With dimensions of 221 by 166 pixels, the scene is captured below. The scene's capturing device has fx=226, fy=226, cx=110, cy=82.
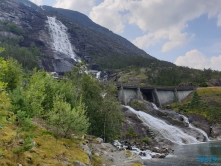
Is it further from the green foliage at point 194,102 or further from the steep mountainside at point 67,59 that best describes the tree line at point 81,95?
the steep mountainside at point 67,59

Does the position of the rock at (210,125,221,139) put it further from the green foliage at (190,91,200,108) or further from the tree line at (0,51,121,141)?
the tree line at (0,51,121,141)

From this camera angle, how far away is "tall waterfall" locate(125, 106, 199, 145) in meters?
54.0

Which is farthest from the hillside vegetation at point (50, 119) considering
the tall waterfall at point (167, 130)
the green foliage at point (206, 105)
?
the green foliage at point (206, 105)

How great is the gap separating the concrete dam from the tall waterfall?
17.4 meters

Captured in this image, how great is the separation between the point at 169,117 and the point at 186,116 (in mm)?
8651

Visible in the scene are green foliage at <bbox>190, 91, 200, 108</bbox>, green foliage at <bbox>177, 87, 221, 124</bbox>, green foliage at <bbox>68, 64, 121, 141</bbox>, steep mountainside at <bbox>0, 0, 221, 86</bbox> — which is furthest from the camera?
steep mountainside at <bbox>0, 0, 221, 86</bbox>

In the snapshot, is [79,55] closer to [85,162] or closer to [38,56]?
[38,56]

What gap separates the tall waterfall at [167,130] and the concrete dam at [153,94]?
1741 centimetres

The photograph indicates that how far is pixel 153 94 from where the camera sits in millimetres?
94688

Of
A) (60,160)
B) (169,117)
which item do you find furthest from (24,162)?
(169,117)

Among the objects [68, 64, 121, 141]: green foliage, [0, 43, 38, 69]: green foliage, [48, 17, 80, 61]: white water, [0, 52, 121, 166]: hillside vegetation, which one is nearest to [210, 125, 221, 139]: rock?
[68, 64, 121, 141]: green foliage

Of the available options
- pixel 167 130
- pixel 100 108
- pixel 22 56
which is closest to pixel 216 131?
pixel 167 130

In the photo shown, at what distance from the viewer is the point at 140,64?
164m

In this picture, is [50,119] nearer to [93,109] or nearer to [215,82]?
[93,109]
